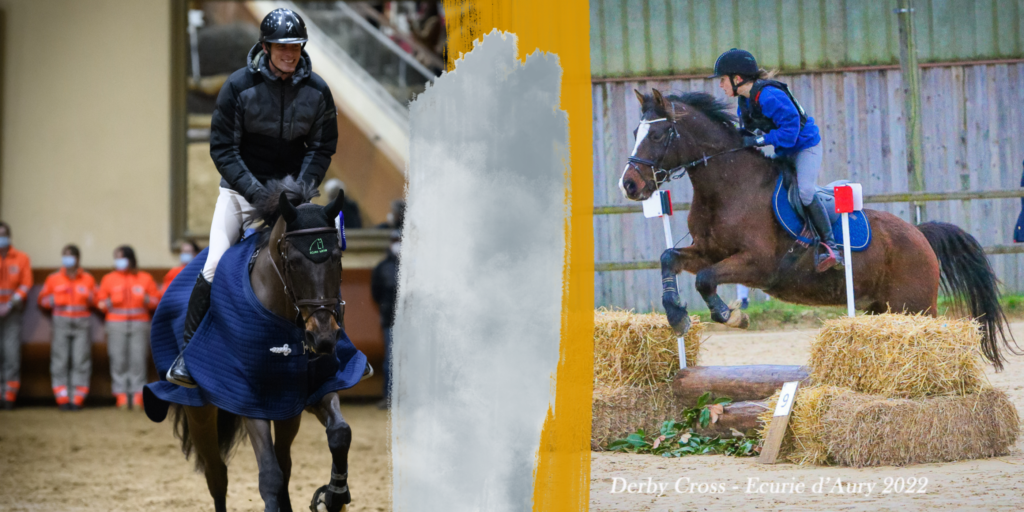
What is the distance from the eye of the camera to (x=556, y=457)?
441 cm

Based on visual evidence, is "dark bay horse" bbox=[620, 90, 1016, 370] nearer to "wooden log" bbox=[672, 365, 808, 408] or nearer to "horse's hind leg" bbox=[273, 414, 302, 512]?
"wooden log" bbox=[672, 365, 808, 408]

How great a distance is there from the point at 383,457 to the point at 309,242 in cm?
362

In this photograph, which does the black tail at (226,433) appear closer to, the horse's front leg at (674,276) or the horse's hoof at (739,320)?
the horse's front leg at (674,276)

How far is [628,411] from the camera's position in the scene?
174 inches

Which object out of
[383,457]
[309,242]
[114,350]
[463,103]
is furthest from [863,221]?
[114,350]

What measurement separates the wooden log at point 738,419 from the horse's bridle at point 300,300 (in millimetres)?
1917

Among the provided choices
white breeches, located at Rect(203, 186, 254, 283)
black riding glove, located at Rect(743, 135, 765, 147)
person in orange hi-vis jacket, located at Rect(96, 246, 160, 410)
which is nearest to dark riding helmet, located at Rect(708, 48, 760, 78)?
Answer: black riding glove, located at Rect(743, 135, 765, 147)

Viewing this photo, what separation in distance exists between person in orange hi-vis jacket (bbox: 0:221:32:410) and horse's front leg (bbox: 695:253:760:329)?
267 inches

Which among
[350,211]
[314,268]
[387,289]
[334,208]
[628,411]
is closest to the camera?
[314,268]

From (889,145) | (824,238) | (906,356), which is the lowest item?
(906,356)

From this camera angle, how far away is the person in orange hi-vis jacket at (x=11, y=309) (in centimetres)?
843

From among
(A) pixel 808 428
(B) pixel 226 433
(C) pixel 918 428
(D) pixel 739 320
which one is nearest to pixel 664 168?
(D) pixel 739 320

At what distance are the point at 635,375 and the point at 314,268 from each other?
1806 mm

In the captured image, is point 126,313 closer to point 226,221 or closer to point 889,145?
point 226,221
